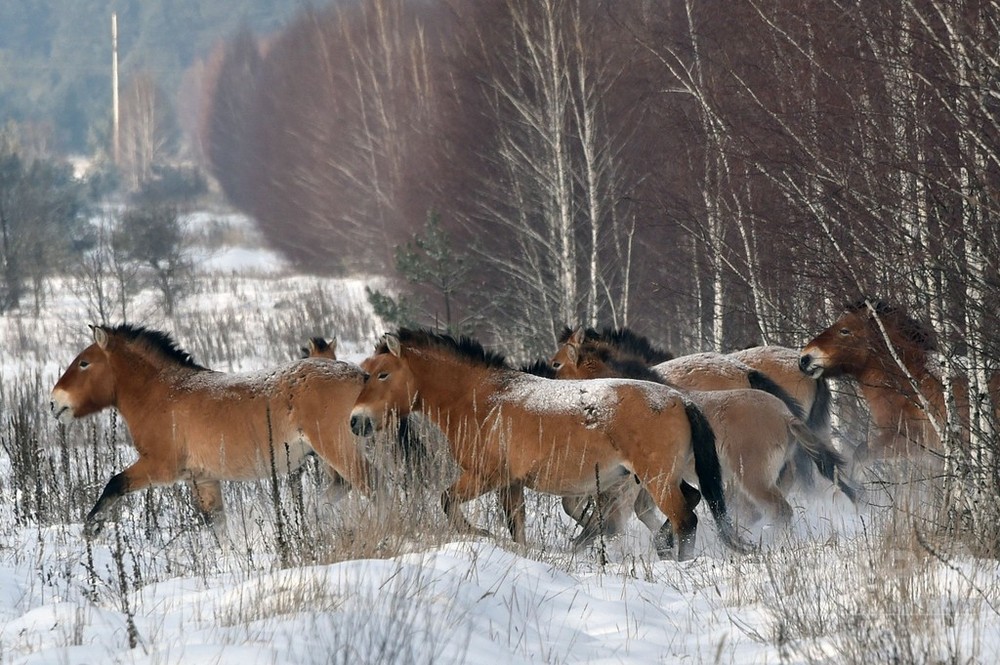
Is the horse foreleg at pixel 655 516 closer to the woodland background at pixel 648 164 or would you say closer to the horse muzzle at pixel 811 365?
the woodland background at pixel 648 164

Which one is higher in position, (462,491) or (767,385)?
(767,385)

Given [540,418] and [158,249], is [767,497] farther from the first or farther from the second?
[158,249]

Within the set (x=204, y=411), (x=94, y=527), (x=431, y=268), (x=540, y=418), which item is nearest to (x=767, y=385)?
(x=540, y=418)

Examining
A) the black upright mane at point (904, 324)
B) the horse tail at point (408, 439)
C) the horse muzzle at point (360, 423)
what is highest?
the black upright mane at point (904, 324)

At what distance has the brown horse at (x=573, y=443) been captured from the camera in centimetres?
774

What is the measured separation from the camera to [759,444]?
28.8 feet

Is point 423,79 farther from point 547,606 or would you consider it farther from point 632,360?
point 547,606

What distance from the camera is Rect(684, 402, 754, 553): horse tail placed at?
7777 millimetres

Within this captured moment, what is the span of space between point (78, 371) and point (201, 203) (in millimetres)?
74634

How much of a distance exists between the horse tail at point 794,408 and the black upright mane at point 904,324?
1022 millimetres

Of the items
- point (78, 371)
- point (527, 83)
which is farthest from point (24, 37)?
point (78, 371)

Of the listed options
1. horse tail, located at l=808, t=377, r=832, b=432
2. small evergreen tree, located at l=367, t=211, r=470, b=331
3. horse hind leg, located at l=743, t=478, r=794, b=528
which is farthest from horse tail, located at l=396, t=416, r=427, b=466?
small evergreen tree, located at l=367, t=211, r=470, b=331

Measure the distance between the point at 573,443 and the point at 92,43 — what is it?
158071mm

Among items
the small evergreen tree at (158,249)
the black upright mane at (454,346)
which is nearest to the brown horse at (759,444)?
the black upright mane at (454,346)
